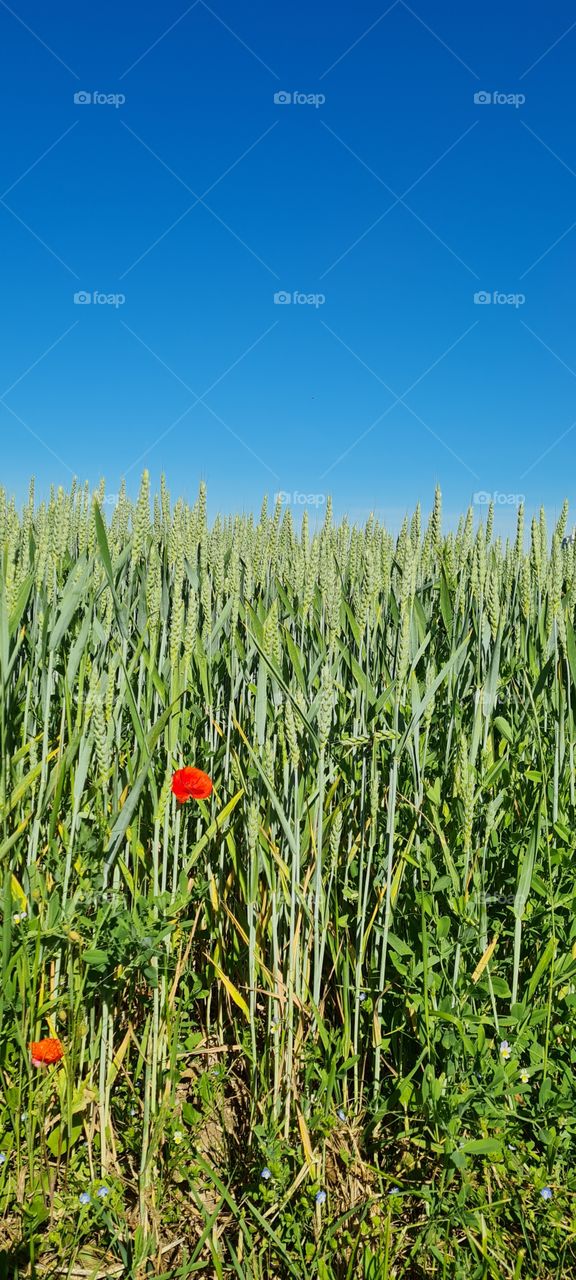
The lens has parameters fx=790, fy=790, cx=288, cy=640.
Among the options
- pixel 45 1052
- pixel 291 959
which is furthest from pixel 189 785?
pixel 45 1052

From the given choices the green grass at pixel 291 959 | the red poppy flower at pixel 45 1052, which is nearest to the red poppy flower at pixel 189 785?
the green grass at pixel 291 959

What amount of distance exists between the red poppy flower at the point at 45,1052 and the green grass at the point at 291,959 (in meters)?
0.03

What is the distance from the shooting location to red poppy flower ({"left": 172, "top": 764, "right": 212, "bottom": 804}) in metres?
1.45

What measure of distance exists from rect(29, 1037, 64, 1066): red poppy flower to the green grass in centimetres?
3

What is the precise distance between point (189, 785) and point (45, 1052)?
514mm

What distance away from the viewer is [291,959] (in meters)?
1.44

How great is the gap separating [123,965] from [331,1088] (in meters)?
0.43

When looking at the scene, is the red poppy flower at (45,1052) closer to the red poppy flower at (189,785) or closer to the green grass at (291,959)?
the green grass at (291,959)

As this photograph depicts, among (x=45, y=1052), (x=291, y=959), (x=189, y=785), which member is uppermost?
(x=189, y=785)

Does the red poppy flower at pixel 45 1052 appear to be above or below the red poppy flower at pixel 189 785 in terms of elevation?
below

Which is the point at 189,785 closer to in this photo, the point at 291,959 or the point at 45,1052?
the point at 291,959

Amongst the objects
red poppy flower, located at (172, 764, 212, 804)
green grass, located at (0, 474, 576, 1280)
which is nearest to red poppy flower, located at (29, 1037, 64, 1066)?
green grass, located at (0, 474, 576, 1280)

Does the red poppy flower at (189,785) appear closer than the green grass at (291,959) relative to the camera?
No

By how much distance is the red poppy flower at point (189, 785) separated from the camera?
1447 millimetres
